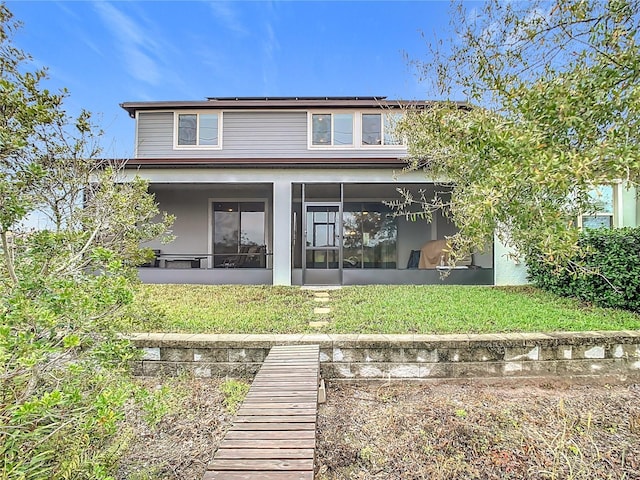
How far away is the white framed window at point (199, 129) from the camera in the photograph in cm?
1237

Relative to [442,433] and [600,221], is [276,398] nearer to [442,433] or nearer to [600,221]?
[442,433]

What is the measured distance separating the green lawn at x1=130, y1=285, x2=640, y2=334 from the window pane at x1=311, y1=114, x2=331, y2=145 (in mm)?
5900

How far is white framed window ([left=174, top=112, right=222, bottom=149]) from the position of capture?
12367 mm

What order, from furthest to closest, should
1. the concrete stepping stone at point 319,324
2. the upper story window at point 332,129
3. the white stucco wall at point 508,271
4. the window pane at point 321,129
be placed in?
the window pane at point 321,129, the upper story window at point 332,129, the white stucco wall at point 508,271, the concrete stepping stone at point 319,324

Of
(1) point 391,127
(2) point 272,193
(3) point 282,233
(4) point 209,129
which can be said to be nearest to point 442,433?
(3) point 282,233

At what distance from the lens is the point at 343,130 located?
482 inches

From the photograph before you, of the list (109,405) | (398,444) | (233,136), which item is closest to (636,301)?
(398,444)

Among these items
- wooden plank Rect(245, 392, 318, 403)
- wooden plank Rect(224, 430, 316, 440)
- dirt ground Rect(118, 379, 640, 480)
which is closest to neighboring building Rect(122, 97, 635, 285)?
dirt ground Rect(118, 379, 640, 480)

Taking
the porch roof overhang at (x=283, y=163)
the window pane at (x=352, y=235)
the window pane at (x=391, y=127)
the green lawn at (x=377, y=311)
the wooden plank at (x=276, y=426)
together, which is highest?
the window pane at (x=391, y=127)

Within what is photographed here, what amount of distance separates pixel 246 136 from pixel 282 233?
193 inches

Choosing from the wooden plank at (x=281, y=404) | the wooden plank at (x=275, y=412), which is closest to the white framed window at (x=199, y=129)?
the wooden plank at (x=281, y=404)

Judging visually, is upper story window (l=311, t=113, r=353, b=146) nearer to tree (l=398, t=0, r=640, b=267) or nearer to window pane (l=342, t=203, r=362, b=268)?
window pane (l=342, t=203, r=362, b=268)

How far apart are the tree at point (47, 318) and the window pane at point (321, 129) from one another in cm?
953

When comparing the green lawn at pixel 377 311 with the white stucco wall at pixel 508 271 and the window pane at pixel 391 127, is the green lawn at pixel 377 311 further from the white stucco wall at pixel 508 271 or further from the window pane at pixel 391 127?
the window pane at pixel 391 127
